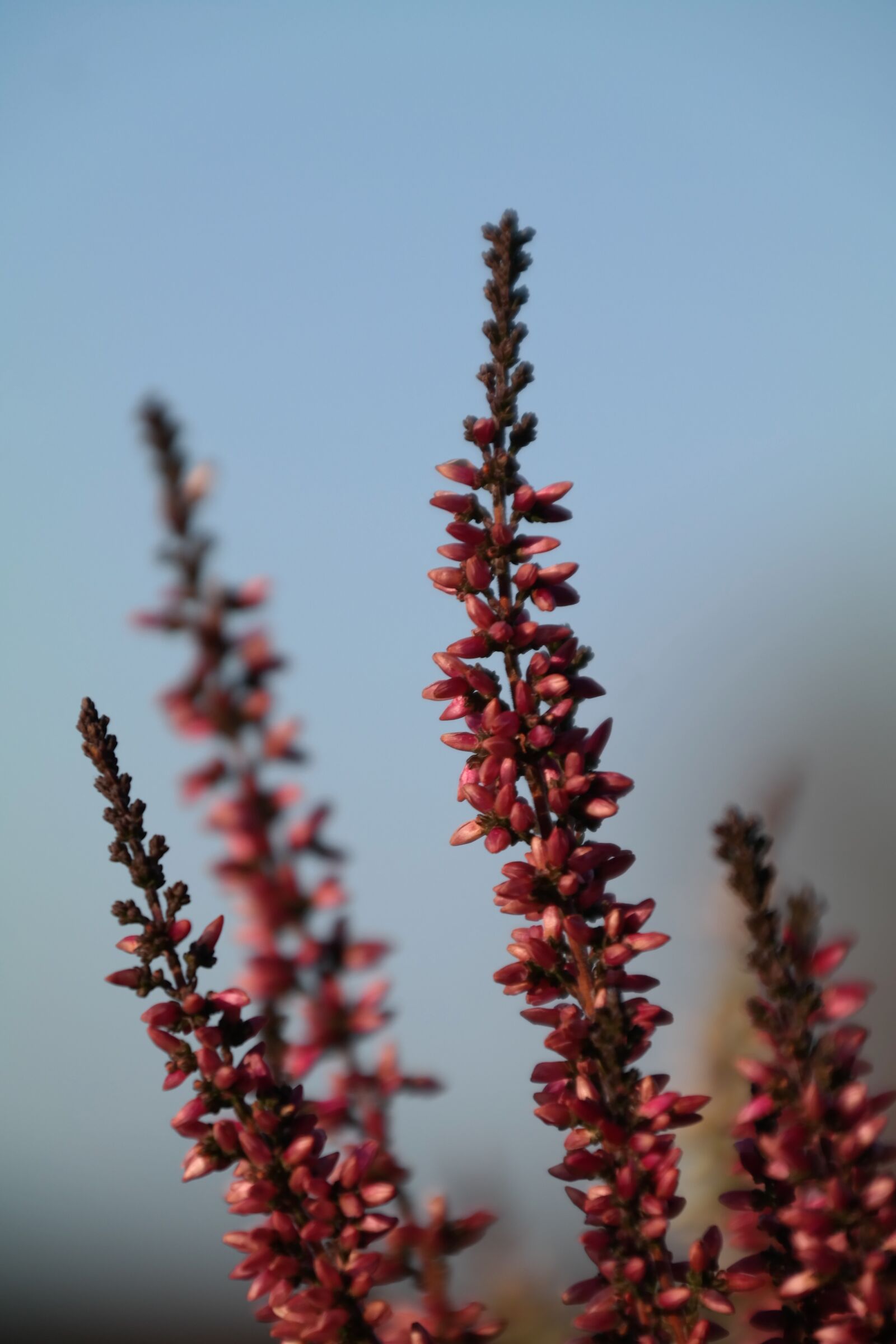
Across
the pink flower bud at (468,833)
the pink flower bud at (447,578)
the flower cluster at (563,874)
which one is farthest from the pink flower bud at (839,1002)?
the pink flower bud at (447,578)

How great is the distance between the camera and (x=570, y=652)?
1.36 m

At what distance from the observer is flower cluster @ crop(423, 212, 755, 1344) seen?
1.13 meters

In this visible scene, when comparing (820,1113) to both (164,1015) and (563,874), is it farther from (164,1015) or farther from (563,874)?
(164,1015)

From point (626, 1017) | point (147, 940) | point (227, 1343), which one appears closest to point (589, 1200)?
point (626, 1017)

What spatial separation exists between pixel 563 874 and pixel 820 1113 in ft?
1.28

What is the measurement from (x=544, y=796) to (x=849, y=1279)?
0.55 m

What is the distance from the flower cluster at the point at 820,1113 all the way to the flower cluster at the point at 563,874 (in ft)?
0.47

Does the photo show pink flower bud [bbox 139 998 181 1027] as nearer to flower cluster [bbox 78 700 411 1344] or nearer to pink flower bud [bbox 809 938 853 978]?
flower cluster [bbox 78 700 411 1344]

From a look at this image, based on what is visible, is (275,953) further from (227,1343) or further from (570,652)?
(227,1343)

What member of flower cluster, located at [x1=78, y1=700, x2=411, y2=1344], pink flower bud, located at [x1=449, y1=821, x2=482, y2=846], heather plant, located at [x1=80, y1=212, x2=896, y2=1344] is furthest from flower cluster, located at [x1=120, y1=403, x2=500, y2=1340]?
pink flower bud, located at [x1=449, y1=821, x2=482, y2=846]

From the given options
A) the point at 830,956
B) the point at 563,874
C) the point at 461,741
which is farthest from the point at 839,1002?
the point at 461,741

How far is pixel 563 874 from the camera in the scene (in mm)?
1303

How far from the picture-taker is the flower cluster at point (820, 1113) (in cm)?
96

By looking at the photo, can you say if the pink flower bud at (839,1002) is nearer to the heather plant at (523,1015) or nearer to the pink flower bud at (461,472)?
the heather plant at (523,1015)
